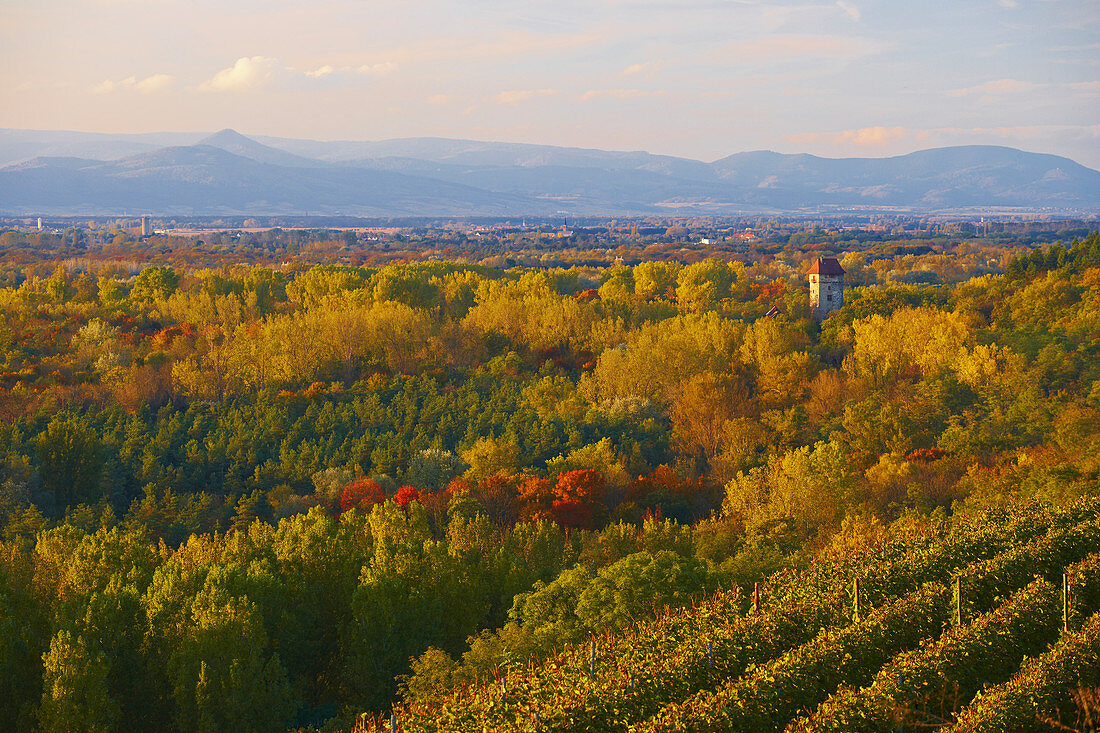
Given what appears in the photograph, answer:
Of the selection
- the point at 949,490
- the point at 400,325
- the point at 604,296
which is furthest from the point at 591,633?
the point at 604,296

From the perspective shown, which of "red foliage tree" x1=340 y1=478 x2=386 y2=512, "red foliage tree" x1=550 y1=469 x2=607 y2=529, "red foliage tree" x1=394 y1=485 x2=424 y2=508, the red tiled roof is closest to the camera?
"red foliage tree" x1=550 y1=469 x2=607 y2=529

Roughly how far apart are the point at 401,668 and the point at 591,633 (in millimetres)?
5254

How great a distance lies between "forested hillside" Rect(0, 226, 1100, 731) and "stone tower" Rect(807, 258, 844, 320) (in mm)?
1226

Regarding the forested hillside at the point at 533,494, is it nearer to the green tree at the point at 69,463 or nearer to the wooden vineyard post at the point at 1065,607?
the green tree at the point at 69,463

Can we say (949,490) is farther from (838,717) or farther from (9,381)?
(9,381)

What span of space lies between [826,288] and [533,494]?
1770 inches

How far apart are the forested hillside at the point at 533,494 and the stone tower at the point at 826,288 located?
1226 millimetres

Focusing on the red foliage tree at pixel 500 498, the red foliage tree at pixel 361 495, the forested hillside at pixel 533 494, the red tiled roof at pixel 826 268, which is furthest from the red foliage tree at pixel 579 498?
the red tiled roof at pixel 826 268

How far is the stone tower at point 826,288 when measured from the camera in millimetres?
81062

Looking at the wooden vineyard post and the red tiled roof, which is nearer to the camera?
the wooden vineyard post

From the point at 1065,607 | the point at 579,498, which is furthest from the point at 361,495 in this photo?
the point at 1065,607

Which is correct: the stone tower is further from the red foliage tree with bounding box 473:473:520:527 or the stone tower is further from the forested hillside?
the red foliage tree with bounding box 473:473:520:527

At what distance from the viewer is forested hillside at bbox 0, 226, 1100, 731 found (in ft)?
68.3

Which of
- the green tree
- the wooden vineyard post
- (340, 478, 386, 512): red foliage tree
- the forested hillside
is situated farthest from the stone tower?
the wooden vineyard post
